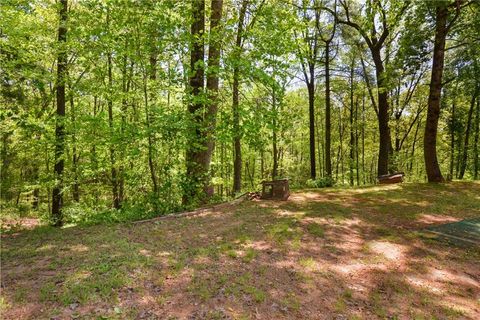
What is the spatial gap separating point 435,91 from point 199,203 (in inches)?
343

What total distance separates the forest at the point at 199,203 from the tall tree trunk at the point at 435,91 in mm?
48

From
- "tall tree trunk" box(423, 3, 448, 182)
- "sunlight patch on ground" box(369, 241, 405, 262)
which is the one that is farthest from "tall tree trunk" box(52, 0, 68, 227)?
"tall tree trunk" box(423, 3, 448, 182)

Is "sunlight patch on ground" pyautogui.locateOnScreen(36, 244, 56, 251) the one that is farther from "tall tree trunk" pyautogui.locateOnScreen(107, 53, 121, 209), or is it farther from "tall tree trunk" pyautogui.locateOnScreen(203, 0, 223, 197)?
"tall tree trunk" pyautogui.locateOnScreen(203, 0, 223, 197)

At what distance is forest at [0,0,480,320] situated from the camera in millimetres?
3254

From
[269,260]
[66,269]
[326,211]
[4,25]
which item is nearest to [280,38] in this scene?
[326,211]

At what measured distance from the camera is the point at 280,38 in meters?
7.11

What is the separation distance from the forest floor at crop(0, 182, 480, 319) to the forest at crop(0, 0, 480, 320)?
1.0 inches

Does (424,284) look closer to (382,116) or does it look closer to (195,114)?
(195,114)

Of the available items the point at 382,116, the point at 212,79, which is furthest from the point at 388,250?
the point at 382,116

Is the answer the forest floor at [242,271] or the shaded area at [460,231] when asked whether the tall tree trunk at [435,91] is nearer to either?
the shaded area at [460,231]

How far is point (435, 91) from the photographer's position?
9.95m

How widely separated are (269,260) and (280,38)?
209 inches

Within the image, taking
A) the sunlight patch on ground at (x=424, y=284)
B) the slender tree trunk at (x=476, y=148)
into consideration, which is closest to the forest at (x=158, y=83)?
the sunlight patch on ground at (x=424, y=284)

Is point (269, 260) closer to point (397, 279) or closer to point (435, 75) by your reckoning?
point (397, 279)
